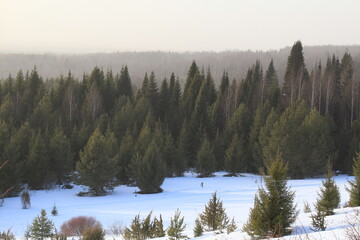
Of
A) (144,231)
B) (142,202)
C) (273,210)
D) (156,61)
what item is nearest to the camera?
(273,210)

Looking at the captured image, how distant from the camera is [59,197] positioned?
30.4 metres

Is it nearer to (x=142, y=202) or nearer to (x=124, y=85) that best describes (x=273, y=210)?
(x=142, y=202)

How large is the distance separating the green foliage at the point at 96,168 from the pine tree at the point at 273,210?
872 inches

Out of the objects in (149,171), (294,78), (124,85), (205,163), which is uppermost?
(294,78)

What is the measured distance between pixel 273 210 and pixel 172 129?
43978mm

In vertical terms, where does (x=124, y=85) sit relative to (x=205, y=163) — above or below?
above

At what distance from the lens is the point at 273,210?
1059 centimetres

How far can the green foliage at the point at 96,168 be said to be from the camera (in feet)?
103

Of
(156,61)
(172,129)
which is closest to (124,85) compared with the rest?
(172,129)

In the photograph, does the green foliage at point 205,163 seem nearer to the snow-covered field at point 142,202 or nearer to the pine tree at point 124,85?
the snow-covered field at point 142,202

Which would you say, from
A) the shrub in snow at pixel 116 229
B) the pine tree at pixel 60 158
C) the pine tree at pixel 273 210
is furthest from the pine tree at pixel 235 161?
the pine tree at pixel 273 210

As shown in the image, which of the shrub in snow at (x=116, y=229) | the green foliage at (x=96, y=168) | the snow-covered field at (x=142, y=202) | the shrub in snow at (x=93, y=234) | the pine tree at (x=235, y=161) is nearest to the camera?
the shrub in snow at (x=93, y=234)

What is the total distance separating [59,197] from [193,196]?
10386mm

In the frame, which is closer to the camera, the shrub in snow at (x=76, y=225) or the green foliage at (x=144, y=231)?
the green foliage at (x=144, y=231)
